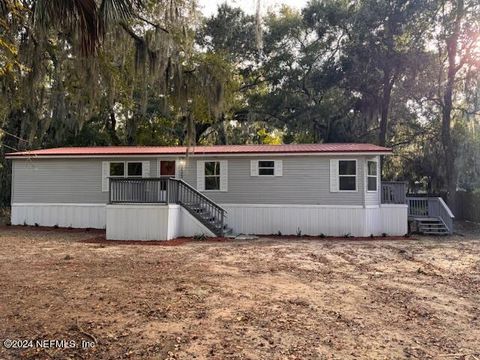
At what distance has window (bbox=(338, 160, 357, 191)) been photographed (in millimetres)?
14609

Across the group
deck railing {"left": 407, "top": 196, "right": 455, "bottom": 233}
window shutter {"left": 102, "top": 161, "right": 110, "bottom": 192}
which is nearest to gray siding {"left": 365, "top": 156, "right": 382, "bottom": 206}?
deck railing {"left": 407, "top": 196, "right": 455, "bottom": 233}

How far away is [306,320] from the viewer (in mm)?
4832

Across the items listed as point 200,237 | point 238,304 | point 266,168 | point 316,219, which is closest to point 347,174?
point 316,219

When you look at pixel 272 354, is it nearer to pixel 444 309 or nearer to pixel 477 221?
pixel 444 309

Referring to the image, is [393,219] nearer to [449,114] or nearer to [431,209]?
[431,209]

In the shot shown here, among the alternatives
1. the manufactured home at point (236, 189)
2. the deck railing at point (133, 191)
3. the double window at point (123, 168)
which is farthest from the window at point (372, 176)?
the double window at point (123, 168)

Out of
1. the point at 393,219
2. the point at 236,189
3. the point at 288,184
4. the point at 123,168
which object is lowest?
the point at 393,219

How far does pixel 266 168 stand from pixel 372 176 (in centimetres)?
382

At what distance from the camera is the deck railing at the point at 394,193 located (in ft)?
50.4

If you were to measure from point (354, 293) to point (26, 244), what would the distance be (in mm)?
8964

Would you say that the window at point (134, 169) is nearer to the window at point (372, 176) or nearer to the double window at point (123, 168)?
the double window at point (123, 168)

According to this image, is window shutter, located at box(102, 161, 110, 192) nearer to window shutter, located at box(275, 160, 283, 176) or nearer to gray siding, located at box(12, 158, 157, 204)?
gray siding, located at box(12, 158, 157, 204)

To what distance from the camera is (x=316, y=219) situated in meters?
14.9

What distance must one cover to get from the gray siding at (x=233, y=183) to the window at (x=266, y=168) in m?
0.20
